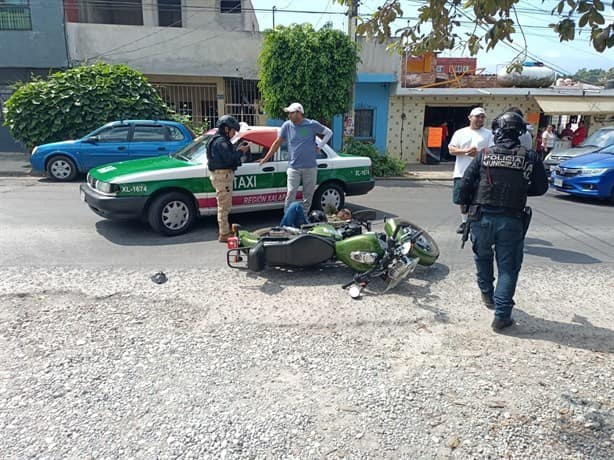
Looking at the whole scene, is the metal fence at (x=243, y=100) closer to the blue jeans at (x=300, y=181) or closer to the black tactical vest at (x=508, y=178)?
the blue jeans at (x=300, y=181)

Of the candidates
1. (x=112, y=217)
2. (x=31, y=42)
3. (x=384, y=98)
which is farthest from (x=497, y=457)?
(x=31, y=42)

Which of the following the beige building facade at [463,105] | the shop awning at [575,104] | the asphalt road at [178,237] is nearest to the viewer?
the asphalt road at [178,237]

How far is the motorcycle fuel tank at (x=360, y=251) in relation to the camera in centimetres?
475

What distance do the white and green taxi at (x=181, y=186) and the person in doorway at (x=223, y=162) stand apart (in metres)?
0.52

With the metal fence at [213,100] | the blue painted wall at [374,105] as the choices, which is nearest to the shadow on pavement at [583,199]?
the blue painted wall at [374,105]

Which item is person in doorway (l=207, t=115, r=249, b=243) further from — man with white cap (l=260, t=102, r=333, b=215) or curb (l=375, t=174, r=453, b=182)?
curb (l=375, t=174, r=453, b=182)

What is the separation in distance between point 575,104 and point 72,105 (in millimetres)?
17253

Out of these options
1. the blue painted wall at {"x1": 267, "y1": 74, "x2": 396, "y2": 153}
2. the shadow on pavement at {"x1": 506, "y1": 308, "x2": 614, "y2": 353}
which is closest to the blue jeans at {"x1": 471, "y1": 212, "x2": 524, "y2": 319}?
the shadow on pavement at {"x1": 506, "y1": 308, "x2": 614, "y2": 353}

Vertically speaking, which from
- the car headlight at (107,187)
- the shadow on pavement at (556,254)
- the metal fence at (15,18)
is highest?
the metal fence at (15,18)

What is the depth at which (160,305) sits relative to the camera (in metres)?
4.29

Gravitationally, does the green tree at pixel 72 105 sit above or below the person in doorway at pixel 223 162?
above

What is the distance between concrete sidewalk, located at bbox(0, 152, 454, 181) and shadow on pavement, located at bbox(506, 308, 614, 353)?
33.6ft

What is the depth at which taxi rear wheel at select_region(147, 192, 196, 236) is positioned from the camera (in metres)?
6.28

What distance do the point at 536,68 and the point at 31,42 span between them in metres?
18.2
